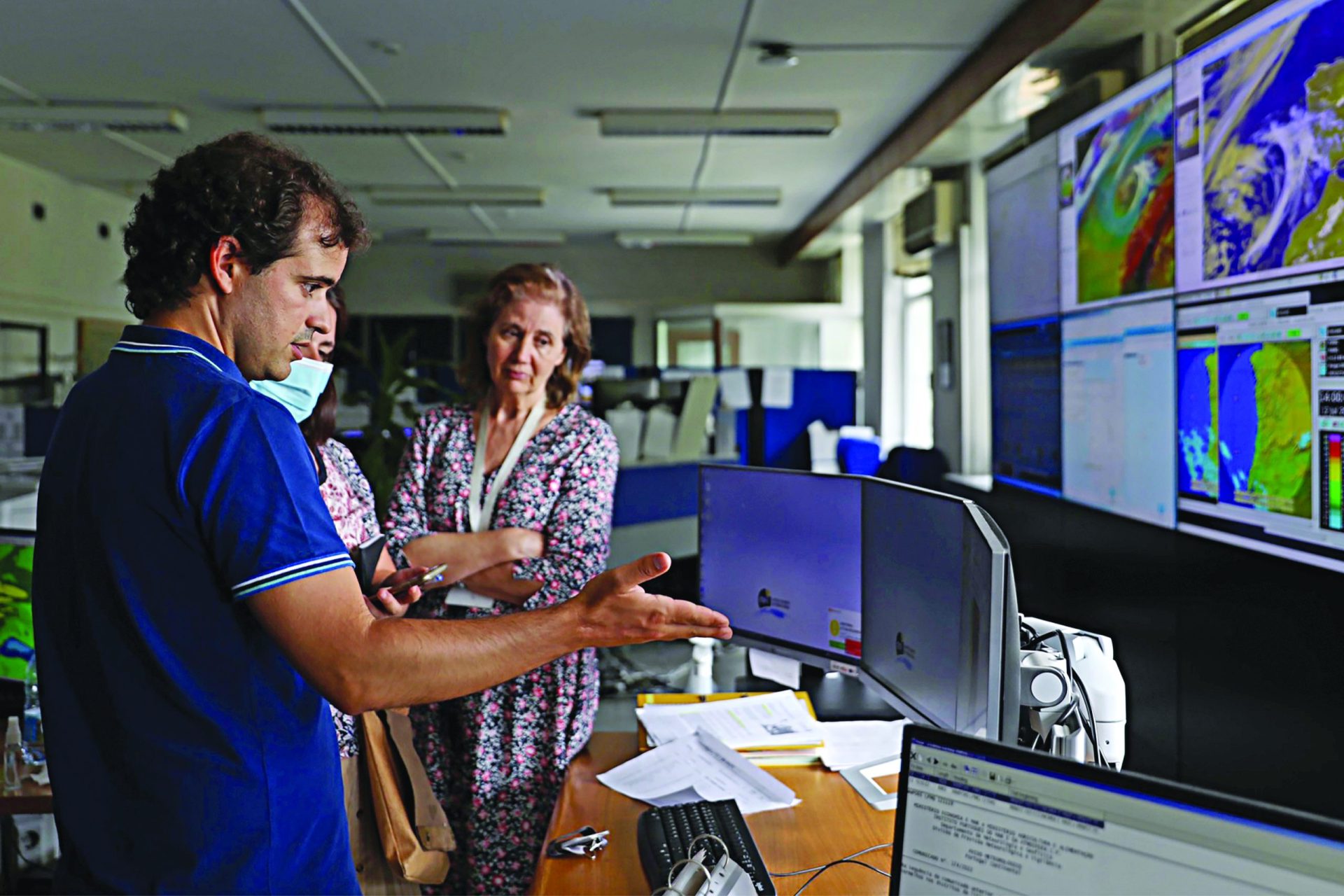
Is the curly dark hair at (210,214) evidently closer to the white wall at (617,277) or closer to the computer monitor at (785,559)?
the computer monitor at (785,559)

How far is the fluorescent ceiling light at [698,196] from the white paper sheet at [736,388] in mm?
1434

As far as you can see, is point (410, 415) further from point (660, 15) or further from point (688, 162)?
point (688, 162)

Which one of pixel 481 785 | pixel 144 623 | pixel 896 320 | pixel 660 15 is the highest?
pixel 660 15

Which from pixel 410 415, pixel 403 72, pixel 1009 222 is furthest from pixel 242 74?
pixel 1009 222

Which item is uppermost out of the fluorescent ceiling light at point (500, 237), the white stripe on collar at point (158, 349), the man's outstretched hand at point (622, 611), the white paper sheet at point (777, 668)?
the fluorescent ceiling light at point (500, 237)

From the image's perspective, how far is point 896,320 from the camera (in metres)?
8.66

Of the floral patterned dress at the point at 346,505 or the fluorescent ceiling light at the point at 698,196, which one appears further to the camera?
the fluorescent ceiling light at the point at 698,196

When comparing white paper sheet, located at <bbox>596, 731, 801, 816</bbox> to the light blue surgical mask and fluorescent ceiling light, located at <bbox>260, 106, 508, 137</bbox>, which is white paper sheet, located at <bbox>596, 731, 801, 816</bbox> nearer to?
the light blue surgical mask

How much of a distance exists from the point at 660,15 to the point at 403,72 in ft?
4.70

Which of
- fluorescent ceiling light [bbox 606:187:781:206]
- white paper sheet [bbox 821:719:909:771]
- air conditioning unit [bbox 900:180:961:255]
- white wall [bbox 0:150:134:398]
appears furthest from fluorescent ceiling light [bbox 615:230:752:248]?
white paper sheet [bbox 821:719:909:771]

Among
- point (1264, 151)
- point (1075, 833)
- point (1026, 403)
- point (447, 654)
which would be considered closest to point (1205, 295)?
point (1264, 151)

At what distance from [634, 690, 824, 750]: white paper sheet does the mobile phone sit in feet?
1.65

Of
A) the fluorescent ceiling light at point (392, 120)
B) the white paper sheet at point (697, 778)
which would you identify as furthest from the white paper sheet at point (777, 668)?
the fluorescent ceiling light at point (392, 120)

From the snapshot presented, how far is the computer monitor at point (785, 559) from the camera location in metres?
1.72
